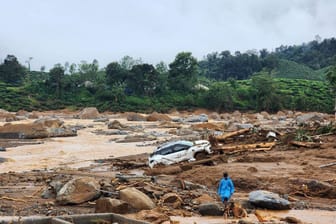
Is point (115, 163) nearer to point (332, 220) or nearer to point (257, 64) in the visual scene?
point (332, 220)

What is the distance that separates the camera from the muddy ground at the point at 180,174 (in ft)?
58.3

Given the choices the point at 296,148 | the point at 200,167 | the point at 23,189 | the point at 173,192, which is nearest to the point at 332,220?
the point at 173,192

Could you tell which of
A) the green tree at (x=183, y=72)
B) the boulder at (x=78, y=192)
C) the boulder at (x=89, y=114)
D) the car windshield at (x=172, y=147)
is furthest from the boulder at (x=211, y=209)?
the green tree at (x=183, y=72)

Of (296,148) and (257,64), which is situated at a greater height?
(257,64)

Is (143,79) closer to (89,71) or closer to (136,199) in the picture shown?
(89,71)

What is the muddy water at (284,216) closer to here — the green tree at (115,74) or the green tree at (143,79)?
the green tree at (143,79)

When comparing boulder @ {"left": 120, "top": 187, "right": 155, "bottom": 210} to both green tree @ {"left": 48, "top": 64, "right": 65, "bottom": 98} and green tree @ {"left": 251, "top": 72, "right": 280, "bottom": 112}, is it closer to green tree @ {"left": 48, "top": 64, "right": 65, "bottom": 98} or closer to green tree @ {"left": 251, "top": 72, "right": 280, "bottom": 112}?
green tree @ {"left": 251, "top": 72, "right": 280, "bottom": 112}

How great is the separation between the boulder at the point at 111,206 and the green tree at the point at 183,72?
89.8 metres

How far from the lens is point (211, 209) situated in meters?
→ 16.3

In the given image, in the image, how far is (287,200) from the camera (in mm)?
18109

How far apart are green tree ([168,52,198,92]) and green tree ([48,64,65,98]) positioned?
22190 mm

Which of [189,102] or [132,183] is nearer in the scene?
[132,183]

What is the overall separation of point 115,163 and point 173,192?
12.2 meters

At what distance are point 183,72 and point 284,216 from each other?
91927 millimetres
